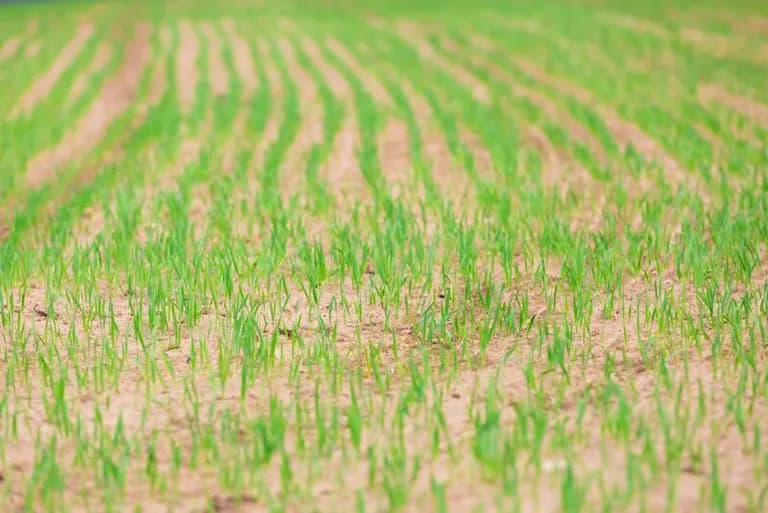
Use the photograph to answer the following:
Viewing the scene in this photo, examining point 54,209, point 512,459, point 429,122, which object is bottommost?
point 512,459

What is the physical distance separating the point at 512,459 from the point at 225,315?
2.42m

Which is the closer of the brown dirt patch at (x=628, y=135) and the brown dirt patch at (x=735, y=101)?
the brown dirt patch at (x=628, y=135)

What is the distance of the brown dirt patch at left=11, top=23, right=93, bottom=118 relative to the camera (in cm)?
1517

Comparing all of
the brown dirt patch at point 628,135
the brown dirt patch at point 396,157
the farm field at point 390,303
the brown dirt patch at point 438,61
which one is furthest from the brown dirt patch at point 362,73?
the brown dirt patch at point 628,135

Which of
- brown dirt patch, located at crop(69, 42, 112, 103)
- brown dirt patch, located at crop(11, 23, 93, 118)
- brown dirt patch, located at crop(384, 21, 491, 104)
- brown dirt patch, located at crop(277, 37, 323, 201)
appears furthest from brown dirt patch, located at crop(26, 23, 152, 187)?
brown dirt patch, located at crop(384, 21, 491, 104)

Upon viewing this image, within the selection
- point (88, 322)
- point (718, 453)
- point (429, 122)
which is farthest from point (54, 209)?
point (718, 453)

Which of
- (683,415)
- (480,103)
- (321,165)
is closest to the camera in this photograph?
(683,415)

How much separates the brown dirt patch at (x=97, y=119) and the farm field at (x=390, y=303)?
73 millimetres

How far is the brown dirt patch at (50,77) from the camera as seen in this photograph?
15.2 m

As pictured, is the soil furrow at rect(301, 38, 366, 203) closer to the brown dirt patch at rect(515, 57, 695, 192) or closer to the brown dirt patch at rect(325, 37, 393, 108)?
the brown dirt patch at rect(325, 37, 393, 108)

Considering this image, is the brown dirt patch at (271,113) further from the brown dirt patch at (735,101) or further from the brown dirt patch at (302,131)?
the brown dirt patch at (735,101)

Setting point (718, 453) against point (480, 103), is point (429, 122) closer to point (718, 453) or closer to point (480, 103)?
point (480, 103)

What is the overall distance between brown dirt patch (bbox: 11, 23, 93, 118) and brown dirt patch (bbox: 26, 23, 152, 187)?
0.80 m

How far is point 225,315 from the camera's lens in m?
6.05
